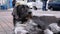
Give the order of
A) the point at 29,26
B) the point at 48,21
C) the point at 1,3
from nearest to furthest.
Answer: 1. the point at 29,26
2. the point at 48,21
3. the point at 1,3

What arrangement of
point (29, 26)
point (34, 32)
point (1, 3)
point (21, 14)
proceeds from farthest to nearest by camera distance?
point (1, 3) < point (21, 14) < point (29, 26) < point (34, 32)

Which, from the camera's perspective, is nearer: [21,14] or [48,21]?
[48,21]

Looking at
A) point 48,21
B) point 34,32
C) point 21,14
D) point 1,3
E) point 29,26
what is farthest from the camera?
point 1,3

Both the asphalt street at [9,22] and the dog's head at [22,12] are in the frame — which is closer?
the asphalt street at [9,22]

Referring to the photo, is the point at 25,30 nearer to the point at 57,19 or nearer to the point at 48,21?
the point at 48,21

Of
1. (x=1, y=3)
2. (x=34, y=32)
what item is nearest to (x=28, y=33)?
(x=34, y=32)

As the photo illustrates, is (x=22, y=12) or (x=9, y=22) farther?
(x=9, y=22)

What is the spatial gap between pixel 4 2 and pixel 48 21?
1262 centimetres

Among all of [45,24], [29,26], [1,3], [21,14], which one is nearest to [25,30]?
[29,26]

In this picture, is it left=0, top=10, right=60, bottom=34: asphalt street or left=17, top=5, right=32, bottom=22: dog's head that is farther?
left=17, top=5, right=32, bottom=22: dog's head

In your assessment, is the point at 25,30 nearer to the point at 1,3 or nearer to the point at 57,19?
the point at 57,19

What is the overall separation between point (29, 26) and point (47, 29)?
29cm

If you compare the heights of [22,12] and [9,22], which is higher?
[22,12]

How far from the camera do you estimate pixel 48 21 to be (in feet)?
7.75
